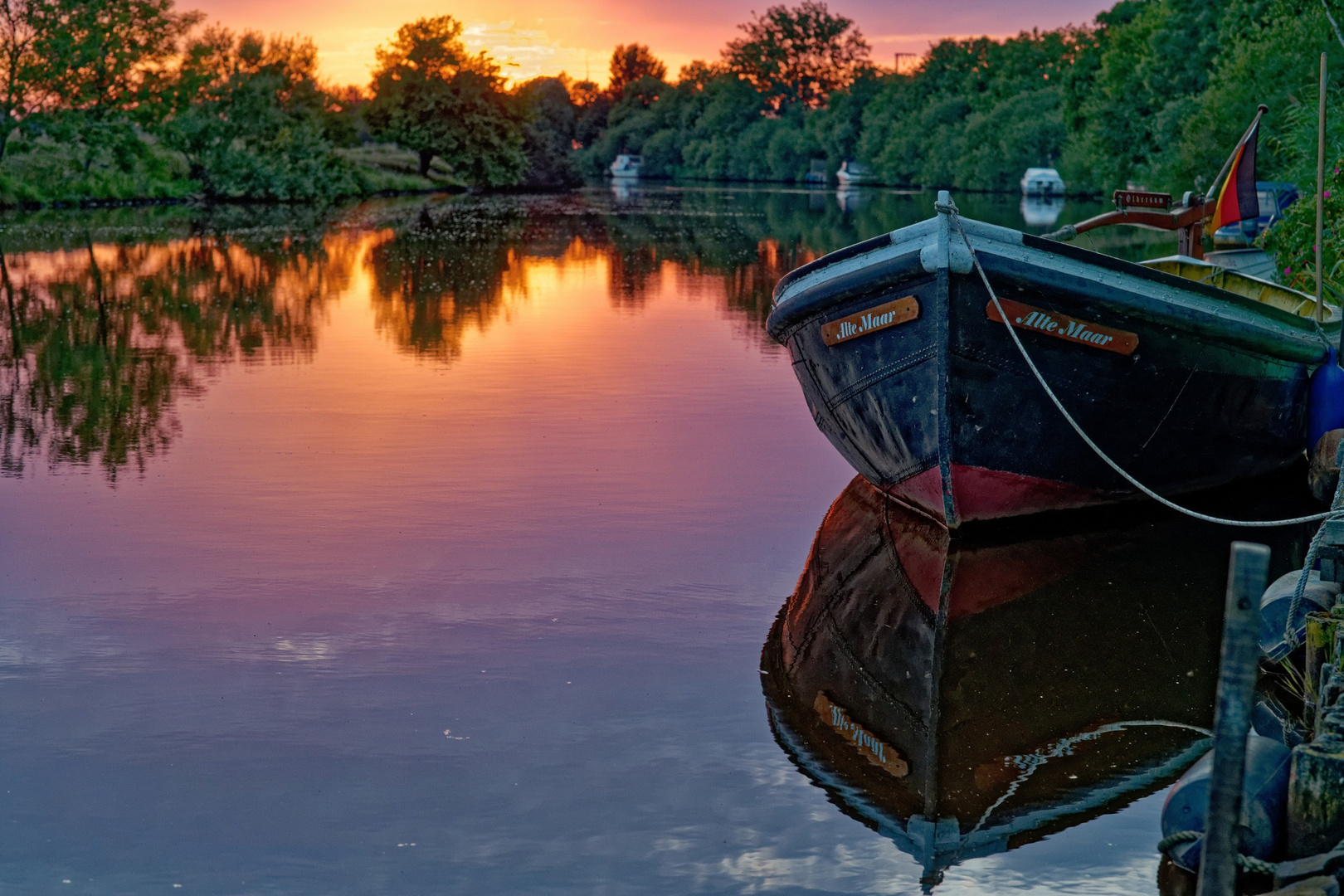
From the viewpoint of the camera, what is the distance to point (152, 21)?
58.4 m

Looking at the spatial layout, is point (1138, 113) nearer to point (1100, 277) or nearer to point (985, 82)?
point (985, 82)

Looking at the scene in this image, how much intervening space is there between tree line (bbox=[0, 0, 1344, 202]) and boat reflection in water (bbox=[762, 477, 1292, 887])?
15479mm

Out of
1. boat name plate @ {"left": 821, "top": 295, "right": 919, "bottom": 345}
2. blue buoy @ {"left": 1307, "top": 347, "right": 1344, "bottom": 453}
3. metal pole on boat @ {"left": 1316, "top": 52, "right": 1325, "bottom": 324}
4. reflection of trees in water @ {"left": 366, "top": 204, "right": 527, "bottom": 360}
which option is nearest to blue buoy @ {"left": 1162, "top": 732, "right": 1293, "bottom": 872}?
boat name plate @ {"left": 821, "top": 295, "right": 919, "bottom": 345}

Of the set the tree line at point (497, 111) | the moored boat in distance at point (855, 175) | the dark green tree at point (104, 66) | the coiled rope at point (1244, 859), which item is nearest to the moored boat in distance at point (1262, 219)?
the tree line at point (497, 111)

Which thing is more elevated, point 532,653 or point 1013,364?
point 1013,364

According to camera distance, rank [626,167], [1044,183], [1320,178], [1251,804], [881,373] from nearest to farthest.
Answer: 1. [1251,804]
2. [881,373]
3. [1320,178]
4. [1044,183]
5. [626,167]

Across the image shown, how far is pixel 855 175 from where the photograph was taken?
3930 inches

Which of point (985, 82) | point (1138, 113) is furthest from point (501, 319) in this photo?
point (985, 82)

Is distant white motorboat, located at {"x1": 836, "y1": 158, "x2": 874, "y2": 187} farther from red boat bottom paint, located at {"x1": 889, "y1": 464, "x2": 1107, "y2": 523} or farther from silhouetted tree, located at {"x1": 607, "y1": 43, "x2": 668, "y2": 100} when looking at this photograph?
red boat bottom paint, located at {"x1": 889, "y1": 464, "x2": 1107, "y2": 523}

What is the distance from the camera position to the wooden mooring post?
3994 millimetres

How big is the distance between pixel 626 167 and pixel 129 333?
4417 inches

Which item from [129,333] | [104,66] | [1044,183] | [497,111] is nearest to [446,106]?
[497,111]

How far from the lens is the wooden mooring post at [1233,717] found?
3994mm

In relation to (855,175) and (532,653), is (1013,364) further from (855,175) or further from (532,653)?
(855,175)
